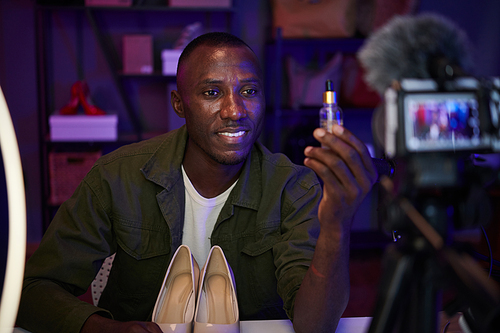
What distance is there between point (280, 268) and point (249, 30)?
2685 millimetres

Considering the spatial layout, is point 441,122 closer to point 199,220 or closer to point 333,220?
point 333,220

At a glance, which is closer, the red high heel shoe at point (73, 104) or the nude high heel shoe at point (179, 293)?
the nude high heel shoe at point (179, 293)

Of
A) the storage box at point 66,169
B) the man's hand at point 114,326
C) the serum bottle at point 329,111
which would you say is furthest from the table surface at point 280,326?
the storage box at point 66,169

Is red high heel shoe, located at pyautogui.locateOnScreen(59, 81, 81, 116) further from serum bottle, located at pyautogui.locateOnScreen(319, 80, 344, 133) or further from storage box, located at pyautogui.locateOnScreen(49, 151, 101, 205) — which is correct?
serum bottle, located at pyautogui.locateOnScreen(319, 80, 344, 133)

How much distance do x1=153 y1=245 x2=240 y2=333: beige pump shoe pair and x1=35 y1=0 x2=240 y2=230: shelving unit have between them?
2.22 m

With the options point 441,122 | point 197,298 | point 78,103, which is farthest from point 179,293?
point 78,103

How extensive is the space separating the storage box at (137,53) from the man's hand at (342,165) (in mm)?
2648

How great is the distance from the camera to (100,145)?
3.11m

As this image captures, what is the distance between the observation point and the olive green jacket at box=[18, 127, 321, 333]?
46.0 inches

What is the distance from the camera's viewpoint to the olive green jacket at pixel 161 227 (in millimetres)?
1169

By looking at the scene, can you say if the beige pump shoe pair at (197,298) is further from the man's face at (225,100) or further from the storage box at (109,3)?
the storage box at (109,3)

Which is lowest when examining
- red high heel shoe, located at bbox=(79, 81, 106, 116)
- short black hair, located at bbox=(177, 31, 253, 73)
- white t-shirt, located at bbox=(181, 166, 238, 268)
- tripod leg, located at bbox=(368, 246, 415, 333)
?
white t-shirt, located at bbox=(181, 166, 238, 268)

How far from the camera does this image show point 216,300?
99 centimetres

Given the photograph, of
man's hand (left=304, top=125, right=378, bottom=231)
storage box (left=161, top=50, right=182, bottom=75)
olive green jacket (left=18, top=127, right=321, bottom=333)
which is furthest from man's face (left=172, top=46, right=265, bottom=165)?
storage box (left=161, top=50, right=182, bottom=75)
